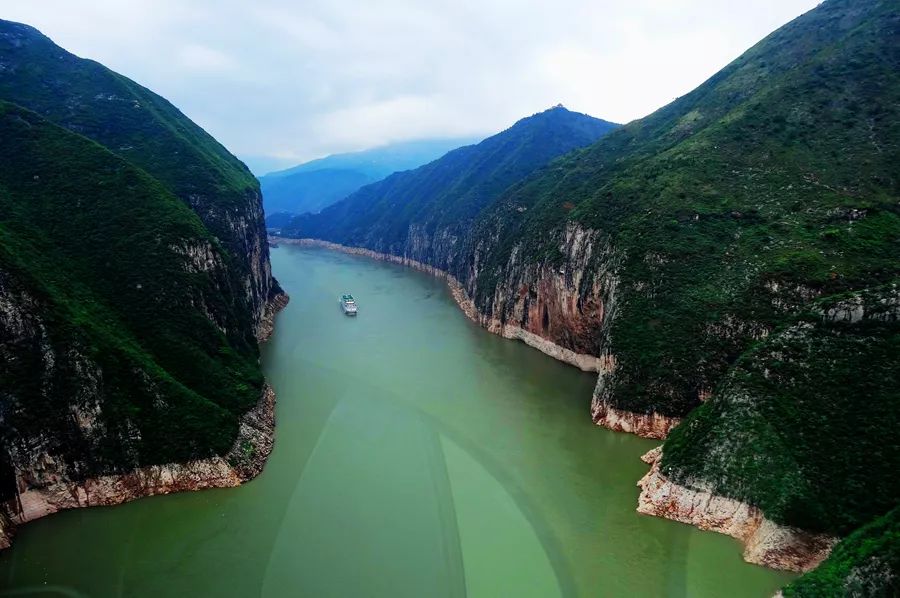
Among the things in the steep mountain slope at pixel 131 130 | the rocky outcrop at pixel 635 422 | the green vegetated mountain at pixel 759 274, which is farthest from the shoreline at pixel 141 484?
the steep mountain slope at pixel 131 130

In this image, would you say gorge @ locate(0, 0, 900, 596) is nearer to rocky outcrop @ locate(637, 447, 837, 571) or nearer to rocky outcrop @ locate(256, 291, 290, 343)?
rocky outcrop @ locate(637, 447, 837, 571)

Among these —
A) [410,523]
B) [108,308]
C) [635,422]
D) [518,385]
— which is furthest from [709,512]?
[108,308]

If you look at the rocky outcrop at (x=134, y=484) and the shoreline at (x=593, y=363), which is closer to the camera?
the rocky outcrop at (x=134, y=484)

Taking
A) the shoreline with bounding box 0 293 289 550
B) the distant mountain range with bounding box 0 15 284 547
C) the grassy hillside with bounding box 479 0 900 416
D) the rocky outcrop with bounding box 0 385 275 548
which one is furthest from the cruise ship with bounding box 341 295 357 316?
the rocky outcrop with bounding box 0 385 275 548

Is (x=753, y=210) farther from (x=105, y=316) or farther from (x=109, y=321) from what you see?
(x=105, y=316)

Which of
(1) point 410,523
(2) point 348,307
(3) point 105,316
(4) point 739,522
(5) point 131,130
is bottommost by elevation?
(1) point 410,523

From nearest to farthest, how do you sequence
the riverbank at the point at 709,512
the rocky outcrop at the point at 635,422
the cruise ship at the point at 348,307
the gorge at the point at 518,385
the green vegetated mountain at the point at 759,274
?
the riverbank at the point at 709,512 < the gorge at the point at 518,385 < the green vegetated mountain at the point at 759,274 < the rocky outcrop at the point at 635,422 < the cruise ship at the point at 348,307

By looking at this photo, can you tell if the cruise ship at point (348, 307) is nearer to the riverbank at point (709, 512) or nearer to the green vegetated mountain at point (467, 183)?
the green vegetated mountain at point (467, 183)
